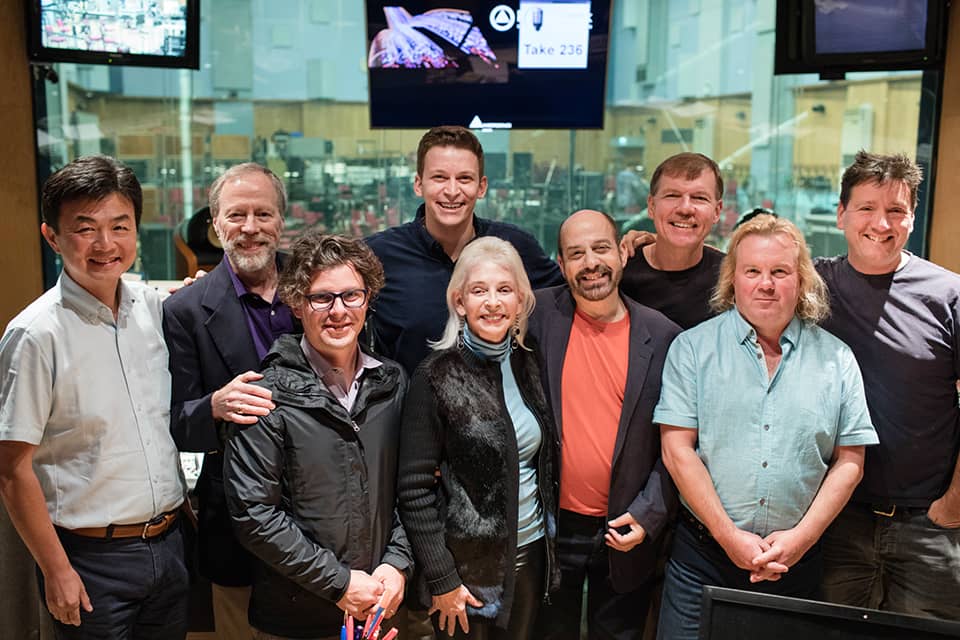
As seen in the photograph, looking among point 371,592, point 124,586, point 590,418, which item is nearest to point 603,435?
point 590,418

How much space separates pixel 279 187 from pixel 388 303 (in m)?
0.54

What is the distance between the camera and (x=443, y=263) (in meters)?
3.07

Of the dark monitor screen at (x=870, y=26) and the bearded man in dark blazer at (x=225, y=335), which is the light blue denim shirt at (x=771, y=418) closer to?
the bearded man in dark blazer at (x=225, y=335)

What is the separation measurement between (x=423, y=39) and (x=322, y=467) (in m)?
3.10

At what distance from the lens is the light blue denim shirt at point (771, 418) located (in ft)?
7.62

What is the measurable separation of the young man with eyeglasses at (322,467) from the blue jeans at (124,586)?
242 millimetres

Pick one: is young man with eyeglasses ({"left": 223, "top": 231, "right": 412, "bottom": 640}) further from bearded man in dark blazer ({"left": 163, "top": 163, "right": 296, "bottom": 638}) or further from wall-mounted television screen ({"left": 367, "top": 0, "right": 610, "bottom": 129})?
wall-mounted television screen ({"left": 367, "top": 0, "right": 610, "bottom": 129})

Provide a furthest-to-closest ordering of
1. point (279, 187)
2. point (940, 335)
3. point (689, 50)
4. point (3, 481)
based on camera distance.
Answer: point (689, 50)
point (279, 187)
point (940, 335)
point (3, 481)

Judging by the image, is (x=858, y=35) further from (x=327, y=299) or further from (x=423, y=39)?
(x=327, y=299)

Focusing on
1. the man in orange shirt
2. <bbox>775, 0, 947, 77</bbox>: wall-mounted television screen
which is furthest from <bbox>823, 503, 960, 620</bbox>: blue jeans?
<bbox>775, 0, 947, 77</bbox>: wall-mounted television screen

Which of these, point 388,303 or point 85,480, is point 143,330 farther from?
point 388,303

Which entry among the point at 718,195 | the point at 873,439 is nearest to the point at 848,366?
the point at 873,439

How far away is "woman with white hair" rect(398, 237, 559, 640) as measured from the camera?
2.34 metres

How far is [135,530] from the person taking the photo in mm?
2266
